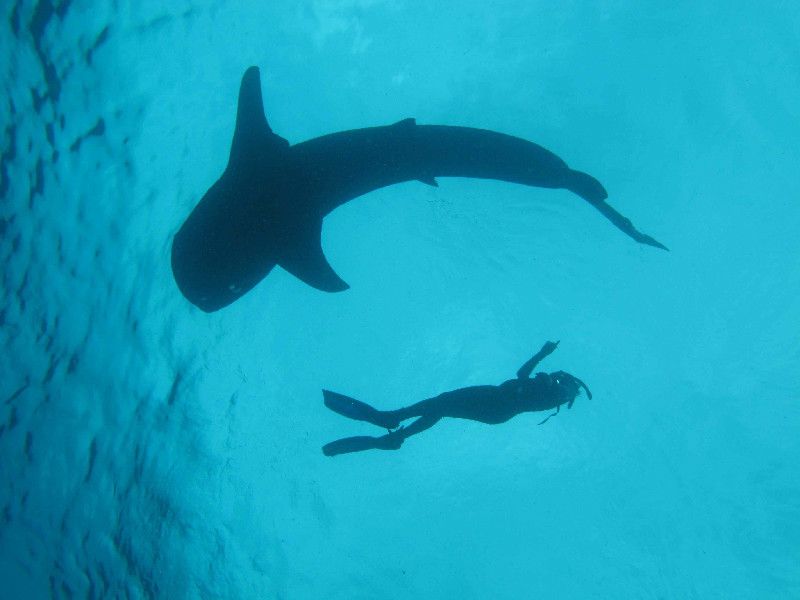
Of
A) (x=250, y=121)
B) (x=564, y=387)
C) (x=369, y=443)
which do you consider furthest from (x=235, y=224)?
A: (x=564, y=387)

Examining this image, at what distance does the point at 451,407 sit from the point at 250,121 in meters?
3.46

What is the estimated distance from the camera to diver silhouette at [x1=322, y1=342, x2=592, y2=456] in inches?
211

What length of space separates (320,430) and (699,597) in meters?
11.0

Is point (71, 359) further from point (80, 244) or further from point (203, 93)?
point (203, 93)

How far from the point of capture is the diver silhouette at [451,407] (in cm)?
536

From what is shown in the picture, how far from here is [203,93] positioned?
8.01 m

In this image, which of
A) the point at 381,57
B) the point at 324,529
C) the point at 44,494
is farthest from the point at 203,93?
the point at 324,529

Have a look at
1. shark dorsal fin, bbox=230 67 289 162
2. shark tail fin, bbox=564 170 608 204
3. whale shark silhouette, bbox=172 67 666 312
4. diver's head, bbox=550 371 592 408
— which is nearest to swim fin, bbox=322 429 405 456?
diver's head, bbox=550 371 592 408

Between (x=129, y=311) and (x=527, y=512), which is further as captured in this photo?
(x=527, y=512)

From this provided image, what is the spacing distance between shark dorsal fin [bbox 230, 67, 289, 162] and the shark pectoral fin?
1.00m

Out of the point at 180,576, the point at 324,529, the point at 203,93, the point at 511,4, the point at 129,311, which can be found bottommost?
the point at 180,576

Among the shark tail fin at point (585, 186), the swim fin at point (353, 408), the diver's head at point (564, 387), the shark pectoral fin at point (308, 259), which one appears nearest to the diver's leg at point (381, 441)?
the swim fin at point (353, 408)

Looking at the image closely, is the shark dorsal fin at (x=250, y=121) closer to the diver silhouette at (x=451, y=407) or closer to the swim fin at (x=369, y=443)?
the diver silhouette at (x=451, y=407)

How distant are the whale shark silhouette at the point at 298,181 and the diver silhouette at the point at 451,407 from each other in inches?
60.1
